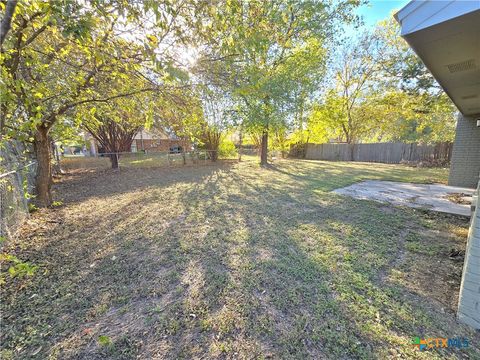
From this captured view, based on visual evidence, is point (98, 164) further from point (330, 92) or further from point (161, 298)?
point (330, 92)

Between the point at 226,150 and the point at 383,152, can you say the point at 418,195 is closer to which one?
the point at 226,150

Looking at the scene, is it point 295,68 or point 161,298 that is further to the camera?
point 295,68

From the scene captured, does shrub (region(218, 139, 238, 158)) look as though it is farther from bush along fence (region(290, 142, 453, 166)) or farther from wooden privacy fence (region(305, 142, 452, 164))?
wooden privacy fence (region(305, 142, 452, 164))

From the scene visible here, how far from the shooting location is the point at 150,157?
14.3m

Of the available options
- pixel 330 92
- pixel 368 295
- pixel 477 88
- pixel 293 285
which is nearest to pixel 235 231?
pixel 293 285

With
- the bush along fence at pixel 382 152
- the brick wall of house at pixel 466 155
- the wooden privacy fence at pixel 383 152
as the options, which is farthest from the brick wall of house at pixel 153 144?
the brick wall of house at pixel 466 155

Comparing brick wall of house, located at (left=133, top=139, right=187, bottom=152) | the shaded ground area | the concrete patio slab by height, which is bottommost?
the shaded ground area

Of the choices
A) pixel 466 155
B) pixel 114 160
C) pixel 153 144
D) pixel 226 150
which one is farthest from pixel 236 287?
pixel 153 144

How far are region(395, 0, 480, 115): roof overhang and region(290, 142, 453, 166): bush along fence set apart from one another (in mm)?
13597

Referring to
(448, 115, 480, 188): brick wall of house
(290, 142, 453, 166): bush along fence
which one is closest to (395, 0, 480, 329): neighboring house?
(448, 115, 480, 188): brick wall of house

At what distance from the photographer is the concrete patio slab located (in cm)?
479

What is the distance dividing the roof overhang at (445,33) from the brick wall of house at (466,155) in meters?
5.63

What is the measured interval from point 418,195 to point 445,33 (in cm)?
535

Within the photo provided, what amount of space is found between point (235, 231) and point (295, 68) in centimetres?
1060
